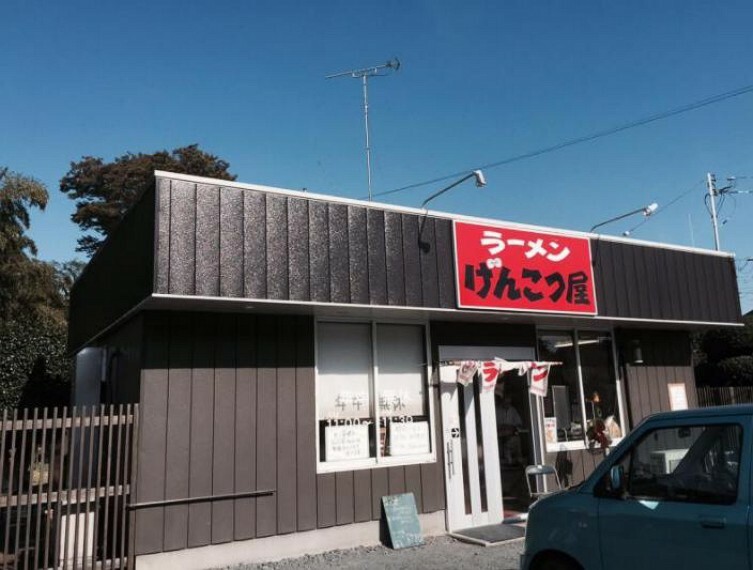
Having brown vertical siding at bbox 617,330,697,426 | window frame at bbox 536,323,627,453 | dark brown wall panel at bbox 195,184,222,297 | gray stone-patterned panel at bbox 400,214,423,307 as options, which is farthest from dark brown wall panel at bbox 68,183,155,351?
brown vertical siding at bbox 617,330,697,426

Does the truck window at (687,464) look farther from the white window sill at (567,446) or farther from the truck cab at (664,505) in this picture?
the white window sill at (567,446)

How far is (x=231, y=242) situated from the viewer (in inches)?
281

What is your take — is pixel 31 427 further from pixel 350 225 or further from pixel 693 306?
pixel 693 306

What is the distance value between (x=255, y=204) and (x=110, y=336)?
3.87 m

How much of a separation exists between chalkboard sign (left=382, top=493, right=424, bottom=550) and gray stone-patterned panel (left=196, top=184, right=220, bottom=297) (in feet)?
12.1

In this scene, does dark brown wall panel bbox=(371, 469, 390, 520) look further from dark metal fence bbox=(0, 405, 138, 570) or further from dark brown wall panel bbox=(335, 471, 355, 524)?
dark metal fence bbox=(0, 405, 138, 570)

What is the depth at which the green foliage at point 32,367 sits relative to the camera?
1512cm

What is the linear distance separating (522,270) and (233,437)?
4729 mm

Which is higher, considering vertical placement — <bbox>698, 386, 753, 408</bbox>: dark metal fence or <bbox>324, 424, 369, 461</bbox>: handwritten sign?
<bbox>698, 386, 753, 408</bbox>: dark metal fence

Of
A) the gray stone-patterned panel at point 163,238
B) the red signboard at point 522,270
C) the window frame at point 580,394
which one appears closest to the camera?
the gray stone-patterned panel at point 163,238

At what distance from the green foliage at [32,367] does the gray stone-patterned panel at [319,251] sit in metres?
11.1

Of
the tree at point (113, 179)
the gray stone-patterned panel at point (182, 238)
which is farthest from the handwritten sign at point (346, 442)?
the tree at point (113, 179)

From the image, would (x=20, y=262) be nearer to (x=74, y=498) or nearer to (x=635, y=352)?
(x=74, y=498)

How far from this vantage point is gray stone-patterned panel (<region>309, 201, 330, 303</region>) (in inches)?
298
